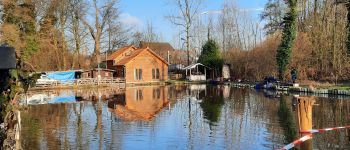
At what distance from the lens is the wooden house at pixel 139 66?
5412 cm

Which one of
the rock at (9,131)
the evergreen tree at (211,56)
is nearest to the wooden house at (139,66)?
the evergreen tree at (211,56)

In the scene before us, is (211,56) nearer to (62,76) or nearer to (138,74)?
(138,74)

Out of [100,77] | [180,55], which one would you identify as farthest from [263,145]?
[180,55]

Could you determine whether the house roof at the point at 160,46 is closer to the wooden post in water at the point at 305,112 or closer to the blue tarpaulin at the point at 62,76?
the blue tarpaulin at the point at 62,76

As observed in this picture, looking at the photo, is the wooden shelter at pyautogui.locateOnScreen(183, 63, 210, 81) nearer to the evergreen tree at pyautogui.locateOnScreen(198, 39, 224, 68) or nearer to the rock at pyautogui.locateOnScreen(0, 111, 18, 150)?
the evergreen tree at pyautogui.locateOnScreen(198, 39, 224, 68)

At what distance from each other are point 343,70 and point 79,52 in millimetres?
33614

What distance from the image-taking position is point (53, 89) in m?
43.3

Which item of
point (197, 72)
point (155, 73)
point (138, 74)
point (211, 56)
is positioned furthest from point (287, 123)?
point (197, 72)

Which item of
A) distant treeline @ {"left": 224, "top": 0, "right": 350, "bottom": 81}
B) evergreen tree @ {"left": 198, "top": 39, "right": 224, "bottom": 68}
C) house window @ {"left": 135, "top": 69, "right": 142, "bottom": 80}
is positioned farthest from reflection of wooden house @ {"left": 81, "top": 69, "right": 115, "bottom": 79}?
distant treeline @ {"left": 224, "top": 0, "right": 350, "bottom": 81}

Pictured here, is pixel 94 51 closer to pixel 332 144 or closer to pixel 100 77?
pixel 100 77

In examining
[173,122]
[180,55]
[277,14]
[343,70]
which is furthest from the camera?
[180,55]

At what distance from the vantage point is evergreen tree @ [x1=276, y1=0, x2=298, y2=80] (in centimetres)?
3912

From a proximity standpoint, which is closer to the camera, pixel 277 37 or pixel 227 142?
pixel 227 142

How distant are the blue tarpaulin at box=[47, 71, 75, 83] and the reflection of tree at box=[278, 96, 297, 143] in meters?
30.9
